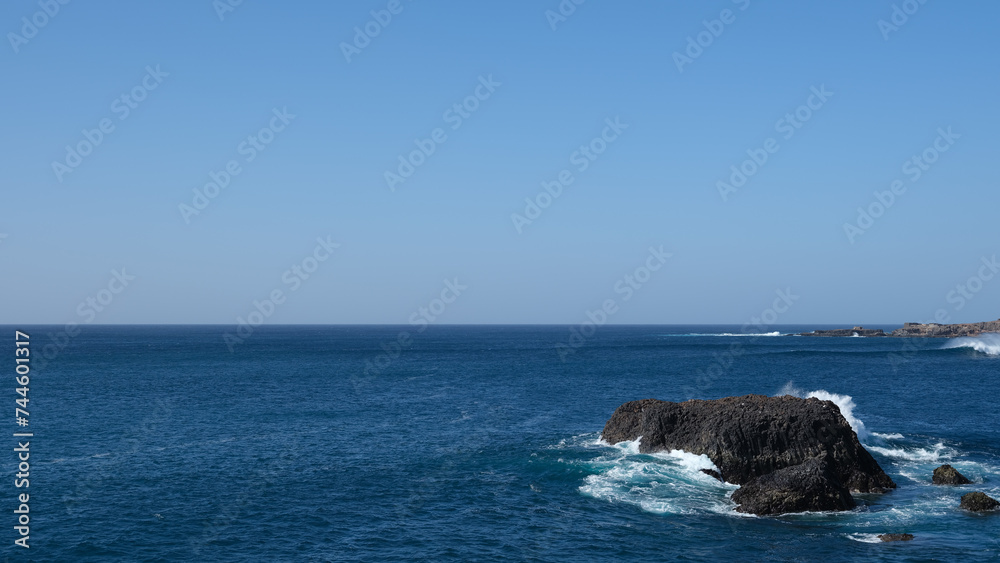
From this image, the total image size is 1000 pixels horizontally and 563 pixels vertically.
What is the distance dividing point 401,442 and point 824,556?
34.3 meters

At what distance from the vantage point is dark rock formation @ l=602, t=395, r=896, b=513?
137 feet

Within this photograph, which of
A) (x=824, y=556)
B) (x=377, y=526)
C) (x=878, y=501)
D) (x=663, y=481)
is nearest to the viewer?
(x=824, y=556)

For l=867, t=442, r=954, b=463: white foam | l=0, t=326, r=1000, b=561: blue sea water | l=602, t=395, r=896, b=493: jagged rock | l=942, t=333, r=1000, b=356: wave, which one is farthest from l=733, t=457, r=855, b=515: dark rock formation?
l=942, t=333, r=1000, b=356: wave

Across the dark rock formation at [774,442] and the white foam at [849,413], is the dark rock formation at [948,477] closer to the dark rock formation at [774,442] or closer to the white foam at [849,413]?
the dark rock formation at [774,442]

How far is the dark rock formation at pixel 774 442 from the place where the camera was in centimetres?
4166

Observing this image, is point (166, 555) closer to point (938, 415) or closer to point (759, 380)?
point (938, 415)

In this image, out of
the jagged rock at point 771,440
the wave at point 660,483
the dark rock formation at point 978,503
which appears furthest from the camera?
the jagged rock at point 771,440

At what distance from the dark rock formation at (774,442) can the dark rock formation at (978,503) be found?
16.9 ft

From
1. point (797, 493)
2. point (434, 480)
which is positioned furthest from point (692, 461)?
point (434, 480)

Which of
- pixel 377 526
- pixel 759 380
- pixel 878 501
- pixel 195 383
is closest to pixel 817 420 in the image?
pixel 878 501

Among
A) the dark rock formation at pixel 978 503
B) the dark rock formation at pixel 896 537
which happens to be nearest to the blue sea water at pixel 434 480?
the dark rock formation at pixel 896 537

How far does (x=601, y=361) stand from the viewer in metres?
147

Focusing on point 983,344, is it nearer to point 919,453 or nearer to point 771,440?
point 919,453

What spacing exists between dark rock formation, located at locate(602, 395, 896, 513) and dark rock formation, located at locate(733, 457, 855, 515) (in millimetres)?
56
